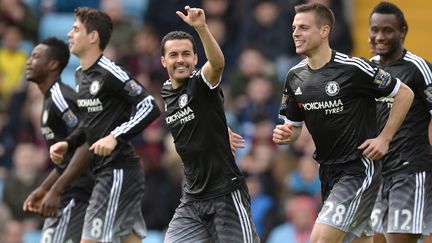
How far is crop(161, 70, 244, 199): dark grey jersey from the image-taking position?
9633 mm

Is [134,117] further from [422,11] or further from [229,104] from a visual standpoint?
[422,11]

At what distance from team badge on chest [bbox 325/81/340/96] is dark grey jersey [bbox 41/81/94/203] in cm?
259

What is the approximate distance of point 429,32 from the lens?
55.7 ft

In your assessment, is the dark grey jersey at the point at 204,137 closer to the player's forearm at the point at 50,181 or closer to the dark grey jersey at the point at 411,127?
the dark grey jersey at the point at 411,127

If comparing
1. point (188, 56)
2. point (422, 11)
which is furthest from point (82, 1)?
point (188, 56)

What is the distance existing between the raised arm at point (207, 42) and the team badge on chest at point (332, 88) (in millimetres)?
967

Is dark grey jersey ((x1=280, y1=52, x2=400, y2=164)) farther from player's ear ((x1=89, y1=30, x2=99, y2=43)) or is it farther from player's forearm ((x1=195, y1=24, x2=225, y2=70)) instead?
player's ear ((x1=89, y1=30, x2=99, y2=43))

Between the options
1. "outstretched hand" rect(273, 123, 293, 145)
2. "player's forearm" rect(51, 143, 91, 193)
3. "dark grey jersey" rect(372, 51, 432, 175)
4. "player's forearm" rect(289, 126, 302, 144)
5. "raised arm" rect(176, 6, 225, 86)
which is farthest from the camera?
"player's forearm" rect(51, 143, 91, 193)

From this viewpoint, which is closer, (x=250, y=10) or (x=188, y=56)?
(x=188, y=56)

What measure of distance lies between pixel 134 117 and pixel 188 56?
44.3 inches

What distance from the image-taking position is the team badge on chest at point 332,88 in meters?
9.73

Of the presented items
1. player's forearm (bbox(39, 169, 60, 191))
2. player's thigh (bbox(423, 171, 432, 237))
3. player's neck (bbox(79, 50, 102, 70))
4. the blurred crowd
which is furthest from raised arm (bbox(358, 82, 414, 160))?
the blurred crowd

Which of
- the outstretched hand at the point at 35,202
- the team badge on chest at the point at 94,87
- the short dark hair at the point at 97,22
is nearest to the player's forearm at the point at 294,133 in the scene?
the team badge on chest at the point at 94,87

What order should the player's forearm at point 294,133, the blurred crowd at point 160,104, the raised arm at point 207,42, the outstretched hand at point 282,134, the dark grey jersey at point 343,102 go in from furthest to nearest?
1. the blurred crowd at point 160,104
2. the player's forearm at point 294,133
3. the outstretched hand at point 282,134
4. the dark grey jersey at point 343,102
5. the raised arm at point 207,42
